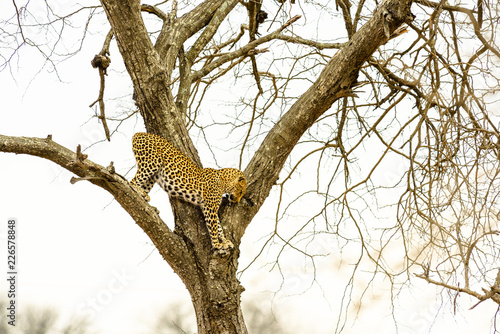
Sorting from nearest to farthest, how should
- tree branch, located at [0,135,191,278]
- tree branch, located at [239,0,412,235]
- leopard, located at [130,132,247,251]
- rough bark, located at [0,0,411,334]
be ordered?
tree branch, located at [0,135,191,278]
rough bark, located at [0,0,411,334]
tree branch, located at [239,0,412,235]
leopard, located at [130,132,247,251]

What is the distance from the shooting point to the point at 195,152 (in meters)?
4.41

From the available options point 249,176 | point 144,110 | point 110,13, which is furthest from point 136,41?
point 249,176

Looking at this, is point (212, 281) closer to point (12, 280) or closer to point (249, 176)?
point (249, 176)

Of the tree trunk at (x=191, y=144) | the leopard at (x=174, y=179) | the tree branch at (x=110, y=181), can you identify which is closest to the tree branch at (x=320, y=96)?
the tree trunk at (x=191, y=144)

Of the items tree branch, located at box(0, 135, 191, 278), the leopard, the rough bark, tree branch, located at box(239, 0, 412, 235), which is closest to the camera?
tree branch, located at box(0, 135, 191, 278)

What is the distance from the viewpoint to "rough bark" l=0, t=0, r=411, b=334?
3.65 meters

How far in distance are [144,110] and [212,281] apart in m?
1.39

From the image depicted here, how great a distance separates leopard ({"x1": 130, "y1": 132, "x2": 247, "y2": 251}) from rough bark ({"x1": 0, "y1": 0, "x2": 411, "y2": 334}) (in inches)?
3.7

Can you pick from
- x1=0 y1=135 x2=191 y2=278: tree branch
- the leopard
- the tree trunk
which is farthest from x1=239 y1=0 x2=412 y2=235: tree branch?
x1=0 y1=135 x2=191 y2=278: tree branch

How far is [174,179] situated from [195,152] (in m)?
0.48

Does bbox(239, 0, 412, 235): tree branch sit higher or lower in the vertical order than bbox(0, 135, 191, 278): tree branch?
higher

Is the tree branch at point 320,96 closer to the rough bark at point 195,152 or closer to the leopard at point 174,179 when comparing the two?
the rough bark at point 195,152

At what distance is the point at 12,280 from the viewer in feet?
18.4

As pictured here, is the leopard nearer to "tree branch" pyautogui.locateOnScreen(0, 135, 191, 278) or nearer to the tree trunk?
the tree trunk
